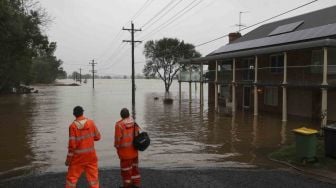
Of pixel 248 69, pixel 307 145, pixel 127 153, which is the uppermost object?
pixel 248 69

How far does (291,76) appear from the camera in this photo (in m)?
27.3

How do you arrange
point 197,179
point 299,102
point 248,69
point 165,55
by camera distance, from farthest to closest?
point 165,55 → point 248,69 → point 299,102 → point 197,179

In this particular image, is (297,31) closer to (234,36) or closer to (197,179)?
(234,36)

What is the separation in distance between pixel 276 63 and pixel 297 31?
2706mm

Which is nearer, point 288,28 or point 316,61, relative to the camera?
point 316,61

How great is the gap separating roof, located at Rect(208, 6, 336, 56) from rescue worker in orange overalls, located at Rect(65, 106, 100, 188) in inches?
809

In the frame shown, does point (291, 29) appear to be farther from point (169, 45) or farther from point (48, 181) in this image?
point (169, 45)

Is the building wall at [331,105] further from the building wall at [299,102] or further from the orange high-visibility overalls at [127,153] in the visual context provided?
the orange high-visibility overalls at [127,153]

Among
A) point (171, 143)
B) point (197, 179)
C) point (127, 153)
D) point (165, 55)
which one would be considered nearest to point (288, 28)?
point (171, 143)

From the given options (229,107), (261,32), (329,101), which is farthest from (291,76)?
(261,32)

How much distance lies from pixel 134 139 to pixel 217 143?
903 cm

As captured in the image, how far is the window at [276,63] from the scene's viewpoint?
29000 mm

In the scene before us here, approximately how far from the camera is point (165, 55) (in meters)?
73.9

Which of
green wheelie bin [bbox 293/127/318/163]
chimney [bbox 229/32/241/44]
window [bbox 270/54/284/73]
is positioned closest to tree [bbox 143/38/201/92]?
chimney [bbox 229/32/241/44]
